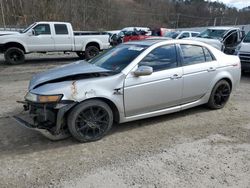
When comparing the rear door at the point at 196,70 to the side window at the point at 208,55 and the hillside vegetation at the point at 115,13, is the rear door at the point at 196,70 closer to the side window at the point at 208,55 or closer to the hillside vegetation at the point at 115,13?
the side window at the point at 208,55

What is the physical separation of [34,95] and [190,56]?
2.97 meters

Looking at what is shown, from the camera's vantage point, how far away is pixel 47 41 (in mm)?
12258

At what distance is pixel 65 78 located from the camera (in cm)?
392

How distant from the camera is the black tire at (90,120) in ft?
12.4

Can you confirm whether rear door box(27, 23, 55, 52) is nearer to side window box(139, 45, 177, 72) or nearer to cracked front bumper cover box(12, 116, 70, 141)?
cracked front bumper cover box(12, 116, 70, 141)

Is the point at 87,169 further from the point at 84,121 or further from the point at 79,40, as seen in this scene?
the point at 79,40

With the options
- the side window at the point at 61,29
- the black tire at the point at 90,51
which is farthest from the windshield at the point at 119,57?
the black tire at the point at 90,51

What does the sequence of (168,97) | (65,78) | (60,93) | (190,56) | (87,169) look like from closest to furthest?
(87,169), (60,93), (65,78), (168,97), (190,56)

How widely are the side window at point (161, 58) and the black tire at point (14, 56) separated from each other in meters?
8.95

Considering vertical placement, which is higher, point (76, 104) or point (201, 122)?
point (76, 104)

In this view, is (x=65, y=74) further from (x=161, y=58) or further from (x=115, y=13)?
(x=115, y=13)

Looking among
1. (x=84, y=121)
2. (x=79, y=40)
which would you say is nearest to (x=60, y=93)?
(x=84, y=121)

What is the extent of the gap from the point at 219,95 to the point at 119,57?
2409 millimetres

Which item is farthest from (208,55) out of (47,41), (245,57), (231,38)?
(231,38)
